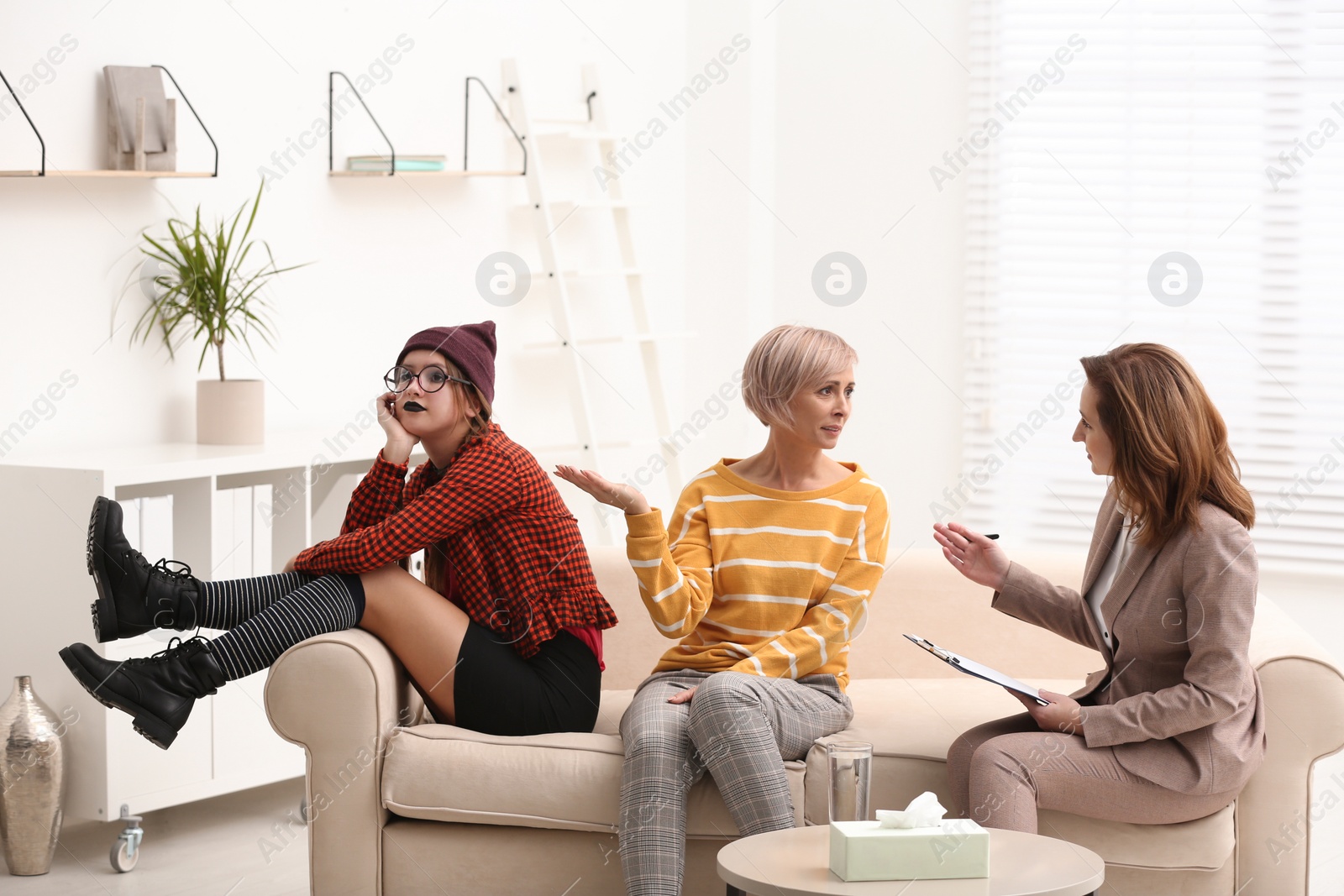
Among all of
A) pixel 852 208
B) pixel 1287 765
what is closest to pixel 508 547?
pixel 1287 765

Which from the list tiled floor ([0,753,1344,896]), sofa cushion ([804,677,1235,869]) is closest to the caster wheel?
tiled floor ([0,753,1344,896])

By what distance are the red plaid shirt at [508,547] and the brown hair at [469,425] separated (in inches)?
0.8

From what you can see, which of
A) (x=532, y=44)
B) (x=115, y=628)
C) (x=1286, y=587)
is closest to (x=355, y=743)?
(x=115, y=628)

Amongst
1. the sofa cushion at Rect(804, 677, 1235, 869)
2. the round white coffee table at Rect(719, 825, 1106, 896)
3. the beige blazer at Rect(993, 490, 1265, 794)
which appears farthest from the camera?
the sofa cushion at Rect(804, 677, 1235, 869)

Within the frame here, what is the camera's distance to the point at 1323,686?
7.36 feet

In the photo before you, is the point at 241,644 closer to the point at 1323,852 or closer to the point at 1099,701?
the point at 1099,701

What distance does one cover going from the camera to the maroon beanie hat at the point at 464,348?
8.29 feet

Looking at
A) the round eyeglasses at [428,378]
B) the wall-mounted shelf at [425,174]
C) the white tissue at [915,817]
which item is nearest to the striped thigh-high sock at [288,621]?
the round eyeglasses at [428,378]

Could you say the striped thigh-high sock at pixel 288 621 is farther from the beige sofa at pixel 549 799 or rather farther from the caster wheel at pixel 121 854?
the caster wheel at pixel 121 854

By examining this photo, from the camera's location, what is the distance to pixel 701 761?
2238mm

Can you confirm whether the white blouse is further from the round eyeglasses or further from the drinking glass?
the round eyeglasses

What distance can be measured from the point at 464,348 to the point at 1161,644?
128cm

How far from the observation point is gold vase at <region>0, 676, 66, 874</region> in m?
2.82

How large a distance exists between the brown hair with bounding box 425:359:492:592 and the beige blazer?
1.13 m
